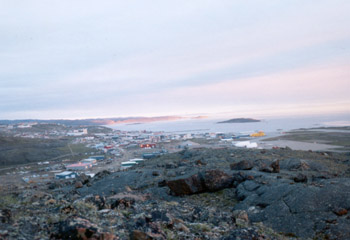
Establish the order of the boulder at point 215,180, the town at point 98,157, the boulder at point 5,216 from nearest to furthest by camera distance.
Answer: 1. the boulder at point 5,216
2. the boulder at point 215,180
3. the town at point 98,157

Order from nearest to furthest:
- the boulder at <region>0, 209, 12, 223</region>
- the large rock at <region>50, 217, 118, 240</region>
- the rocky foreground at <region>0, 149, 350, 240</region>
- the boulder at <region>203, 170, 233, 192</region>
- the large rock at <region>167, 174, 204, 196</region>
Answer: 1. the large rock at <region>50, 217, 118, 240</region>
2. the rocky foreground at <region>0, 149, 350, 240</region>
3. the boulder at <region>0, 209, 12, 223</region>
4. the large rock at <region>167, 174, 204, 196</region>
5. the boulder at <region>203, 170, 233, 192</region>

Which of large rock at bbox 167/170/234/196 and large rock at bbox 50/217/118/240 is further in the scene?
large rock at bbox 167/170/234/196

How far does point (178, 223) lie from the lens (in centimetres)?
484

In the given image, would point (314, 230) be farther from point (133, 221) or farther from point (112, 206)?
point (112, 206)

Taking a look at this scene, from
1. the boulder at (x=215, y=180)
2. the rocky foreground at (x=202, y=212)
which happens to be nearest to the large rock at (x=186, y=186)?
the rocky foreground at (x=202, y=212)

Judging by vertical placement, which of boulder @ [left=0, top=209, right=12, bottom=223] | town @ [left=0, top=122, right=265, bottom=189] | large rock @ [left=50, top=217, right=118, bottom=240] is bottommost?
town @ [left=0, top=122, right=265, bottom=189]

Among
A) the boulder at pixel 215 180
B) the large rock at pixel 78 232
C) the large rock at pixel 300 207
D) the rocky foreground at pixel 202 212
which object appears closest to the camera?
the large rock at pixel 78 232

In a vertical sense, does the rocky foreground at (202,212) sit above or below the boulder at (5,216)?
below

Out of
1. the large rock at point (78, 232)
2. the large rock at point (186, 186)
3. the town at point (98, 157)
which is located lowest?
the town at point (98, 157)

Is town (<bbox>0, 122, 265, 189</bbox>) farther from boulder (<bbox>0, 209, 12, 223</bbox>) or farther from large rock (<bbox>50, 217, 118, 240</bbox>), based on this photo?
large rock (<bbox>50, 217, 118, 240</bbox>)

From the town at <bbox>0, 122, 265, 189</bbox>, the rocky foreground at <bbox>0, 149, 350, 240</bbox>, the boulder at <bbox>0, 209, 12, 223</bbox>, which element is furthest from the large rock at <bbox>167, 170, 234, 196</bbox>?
the town at <bbox>0, 122, 265, 189</bbox>

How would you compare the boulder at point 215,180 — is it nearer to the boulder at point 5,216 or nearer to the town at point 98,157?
the boulder at point 5,216

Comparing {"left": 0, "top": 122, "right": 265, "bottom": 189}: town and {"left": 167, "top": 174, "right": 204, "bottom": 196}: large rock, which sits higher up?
{"left": 167, "top": 174, "right": 204, "bottom": 196}: large rock

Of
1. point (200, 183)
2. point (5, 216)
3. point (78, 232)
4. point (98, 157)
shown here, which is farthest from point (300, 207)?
point (98, 157)
